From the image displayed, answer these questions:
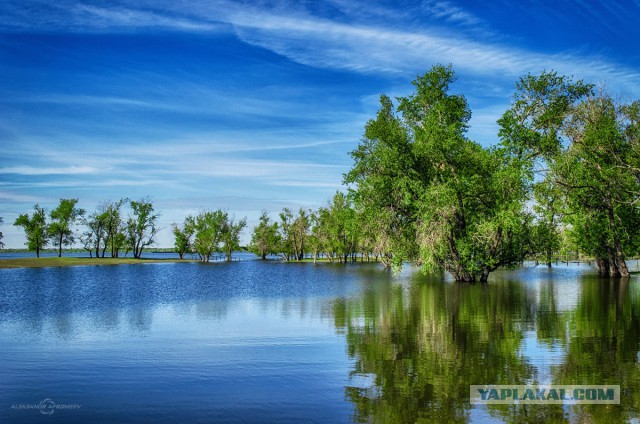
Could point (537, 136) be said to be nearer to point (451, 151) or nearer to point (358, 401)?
point (451, 151)

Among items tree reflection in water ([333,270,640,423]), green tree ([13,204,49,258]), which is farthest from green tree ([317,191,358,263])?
tree reflection in water ([333,270,640,423])

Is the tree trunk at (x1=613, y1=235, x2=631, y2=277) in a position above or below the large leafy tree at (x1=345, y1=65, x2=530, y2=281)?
below

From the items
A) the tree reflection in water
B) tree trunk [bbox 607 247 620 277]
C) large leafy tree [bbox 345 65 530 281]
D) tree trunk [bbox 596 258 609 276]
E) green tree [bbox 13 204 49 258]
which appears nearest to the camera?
the tree reflection in water

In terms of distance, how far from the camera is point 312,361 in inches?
567

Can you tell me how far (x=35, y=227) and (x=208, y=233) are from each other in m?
39.9

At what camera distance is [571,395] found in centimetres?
1053

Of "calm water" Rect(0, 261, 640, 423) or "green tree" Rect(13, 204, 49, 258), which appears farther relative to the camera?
"green tree" Rect(13, 204, 49, 258)

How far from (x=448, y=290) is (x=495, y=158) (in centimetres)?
1378

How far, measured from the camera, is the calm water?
1005cm

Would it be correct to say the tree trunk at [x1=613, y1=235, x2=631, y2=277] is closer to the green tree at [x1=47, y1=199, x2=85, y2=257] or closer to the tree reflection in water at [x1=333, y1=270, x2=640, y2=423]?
the tree reflection in water at [x1=333, y1=270, x2=640, y2=423]

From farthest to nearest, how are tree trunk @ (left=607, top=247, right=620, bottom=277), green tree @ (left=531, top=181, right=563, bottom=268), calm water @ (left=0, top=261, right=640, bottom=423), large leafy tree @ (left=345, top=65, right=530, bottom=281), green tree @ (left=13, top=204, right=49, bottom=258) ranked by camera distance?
green tree @ (left=13, top=204, right=49, bottom=258) < tree trunk @ (left=607, top=247, right=620, bottom=277) < green tree @ (left=531, top=181, right=563, bottom=268) < large leafy tree @ (left=345, top=65, right=530, bottom=281) < calm water @ (left=0, top=261, right=640, bottom=423)

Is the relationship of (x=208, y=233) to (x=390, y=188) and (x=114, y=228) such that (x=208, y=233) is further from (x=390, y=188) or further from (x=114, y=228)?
(x=390, y=188)

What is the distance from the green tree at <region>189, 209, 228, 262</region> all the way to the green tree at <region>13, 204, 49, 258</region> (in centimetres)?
3537

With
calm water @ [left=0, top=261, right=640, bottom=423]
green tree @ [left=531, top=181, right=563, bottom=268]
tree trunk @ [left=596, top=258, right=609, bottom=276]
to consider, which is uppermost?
green tree @ [left=531, top=181, right=563, bottom=268]
